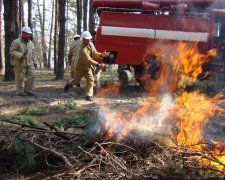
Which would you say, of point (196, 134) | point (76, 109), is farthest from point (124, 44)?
point (196, 134)

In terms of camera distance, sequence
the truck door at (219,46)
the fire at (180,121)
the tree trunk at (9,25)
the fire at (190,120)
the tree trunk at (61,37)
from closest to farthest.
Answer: the fire at (180,121), the fire at (190,120), the truck door at (219,46), the tree trunk at (9,25), the tree trunk at (61,37)

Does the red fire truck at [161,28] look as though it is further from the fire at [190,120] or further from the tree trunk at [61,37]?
the fire at [190,120]

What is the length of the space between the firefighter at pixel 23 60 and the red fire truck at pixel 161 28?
2500mm

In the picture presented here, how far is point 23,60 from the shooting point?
11117 millimetres

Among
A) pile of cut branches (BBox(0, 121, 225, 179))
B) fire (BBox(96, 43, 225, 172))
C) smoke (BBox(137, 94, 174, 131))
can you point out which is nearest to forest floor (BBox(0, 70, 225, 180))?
pile of cut branches (BBox(0, 121, 225, 179))

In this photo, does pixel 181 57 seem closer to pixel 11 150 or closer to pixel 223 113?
pixel 223 113

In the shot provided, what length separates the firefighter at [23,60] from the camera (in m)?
10.9

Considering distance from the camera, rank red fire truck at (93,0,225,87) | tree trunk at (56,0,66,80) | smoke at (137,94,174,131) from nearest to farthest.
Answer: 1. smoke at (137,94,174,131)
2. red fire truck at (93,0,225,87)
3. tree trunk at (56,0,66,80)

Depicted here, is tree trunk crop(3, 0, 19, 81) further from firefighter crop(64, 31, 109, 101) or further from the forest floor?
the forest floor

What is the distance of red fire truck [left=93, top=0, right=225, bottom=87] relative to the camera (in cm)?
1218

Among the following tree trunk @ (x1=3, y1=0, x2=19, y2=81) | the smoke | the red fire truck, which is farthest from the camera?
tree trunk @ (x1=3, y1=0, x2=19, y2=81)

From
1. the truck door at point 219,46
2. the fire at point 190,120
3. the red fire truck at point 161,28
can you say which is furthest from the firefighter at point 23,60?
the truck door at point 219,46

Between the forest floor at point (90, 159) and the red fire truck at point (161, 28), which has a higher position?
the red fire truck at point (161, 28)

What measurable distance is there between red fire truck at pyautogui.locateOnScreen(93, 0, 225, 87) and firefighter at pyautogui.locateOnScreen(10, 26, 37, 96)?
2.50m
